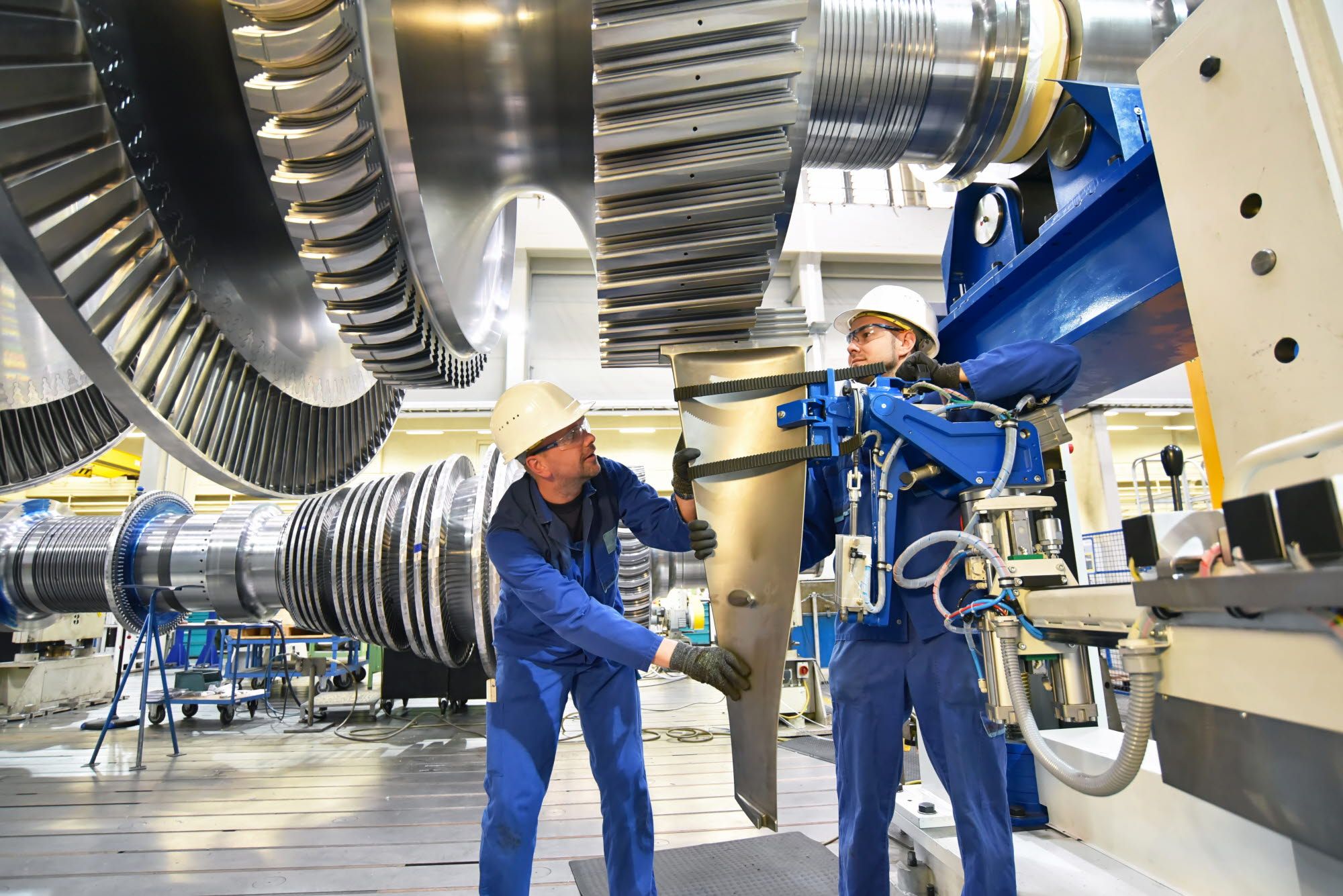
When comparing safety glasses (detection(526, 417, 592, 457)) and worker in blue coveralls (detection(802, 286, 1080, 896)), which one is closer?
worker in blue coveralls (detection(802, 286, 1080, 896))

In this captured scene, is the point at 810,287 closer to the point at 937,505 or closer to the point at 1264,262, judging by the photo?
the point at 937,505

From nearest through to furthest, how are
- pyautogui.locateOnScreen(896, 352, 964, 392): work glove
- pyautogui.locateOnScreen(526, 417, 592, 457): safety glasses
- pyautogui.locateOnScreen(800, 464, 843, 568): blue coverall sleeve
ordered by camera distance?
pyautogui.locateOnScreen(896, 352, 964, 392): work glove
pyautogui.locateOnScreen(800, 464, 843, 568): blue coverall sleeve
pyautogui.locateOnScreen(526, 417, 592, 457): safety glasses

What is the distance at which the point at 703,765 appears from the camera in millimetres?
3672

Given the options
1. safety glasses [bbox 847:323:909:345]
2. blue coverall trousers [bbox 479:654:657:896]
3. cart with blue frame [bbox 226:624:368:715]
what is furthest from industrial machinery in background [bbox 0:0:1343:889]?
cart with blue frame [bbox 226:624:368:715]

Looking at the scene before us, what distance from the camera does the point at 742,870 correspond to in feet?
7.24

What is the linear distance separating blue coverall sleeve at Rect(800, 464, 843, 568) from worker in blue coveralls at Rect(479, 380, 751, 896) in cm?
29

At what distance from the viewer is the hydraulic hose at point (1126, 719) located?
28.5 inches

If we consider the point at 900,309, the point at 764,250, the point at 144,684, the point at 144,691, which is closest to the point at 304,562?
the point at 144,684

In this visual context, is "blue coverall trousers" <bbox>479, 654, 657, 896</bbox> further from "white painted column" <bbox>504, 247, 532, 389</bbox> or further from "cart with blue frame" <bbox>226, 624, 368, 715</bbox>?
"white painted column" <bbox>504, 247, 532, 389</bbox>

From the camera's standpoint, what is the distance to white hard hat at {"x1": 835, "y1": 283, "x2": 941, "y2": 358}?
186 cm

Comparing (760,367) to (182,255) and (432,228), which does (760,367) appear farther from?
(182,255)

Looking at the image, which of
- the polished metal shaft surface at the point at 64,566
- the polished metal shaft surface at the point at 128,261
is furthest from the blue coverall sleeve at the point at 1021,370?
the polished metal shaft surface at the point at 64,566

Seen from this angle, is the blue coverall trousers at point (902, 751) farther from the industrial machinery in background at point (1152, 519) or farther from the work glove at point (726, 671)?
the work glove at point (726, 671)

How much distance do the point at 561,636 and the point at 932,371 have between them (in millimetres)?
1068
